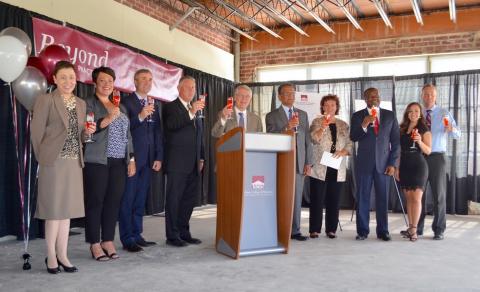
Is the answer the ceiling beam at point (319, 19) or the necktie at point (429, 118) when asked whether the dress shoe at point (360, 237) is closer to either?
the necktie at point (429, 118)

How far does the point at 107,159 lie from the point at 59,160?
412 millimetres

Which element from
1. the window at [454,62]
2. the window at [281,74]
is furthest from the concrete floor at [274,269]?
the window at [281,74]

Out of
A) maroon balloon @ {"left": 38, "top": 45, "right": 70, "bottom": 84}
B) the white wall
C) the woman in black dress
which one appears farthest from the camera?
the white wall

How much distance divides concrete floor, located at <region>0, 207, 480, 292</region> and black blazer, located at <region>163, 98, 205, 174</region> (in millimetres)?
713

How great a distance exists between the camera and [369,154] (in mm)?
4391

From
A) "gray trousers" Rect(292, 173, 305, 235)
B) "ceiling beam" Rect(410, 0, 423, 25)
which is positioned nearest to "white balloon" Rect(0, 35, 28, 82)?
"gray trousers" Rect(292, 173, 305, 235)

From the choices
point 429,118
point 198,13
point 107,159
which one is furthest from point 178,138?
point 198,13

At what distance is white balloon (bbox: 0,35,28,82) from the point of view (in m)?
3.20

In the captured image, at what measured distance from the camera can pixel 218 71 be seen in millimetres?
8547

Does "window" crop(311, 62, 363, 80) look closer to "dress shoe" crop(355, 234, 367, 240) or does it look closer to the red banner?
the red banner

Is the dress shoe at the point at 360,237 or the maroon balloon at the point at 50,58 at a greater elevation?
the maroon balloon at the point at 50,58

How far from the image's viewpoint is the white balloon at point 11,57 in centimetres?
320

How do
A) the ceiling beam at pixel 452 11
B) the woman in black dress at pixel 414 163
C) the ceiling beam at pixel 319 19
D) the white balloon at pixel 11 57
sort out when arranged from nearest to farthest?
the white balloon at pixel 11 57
the woman in black dress at pixel 414 163
the ceiling beam at pixel 452 11
the ceiling beam at pixel 319 19

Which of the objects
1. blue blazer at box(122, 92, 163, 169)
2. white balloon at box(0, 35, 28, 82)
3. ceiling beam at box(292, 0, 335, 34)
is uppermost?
ceiling beam at box(292, 0, 335, 34)
